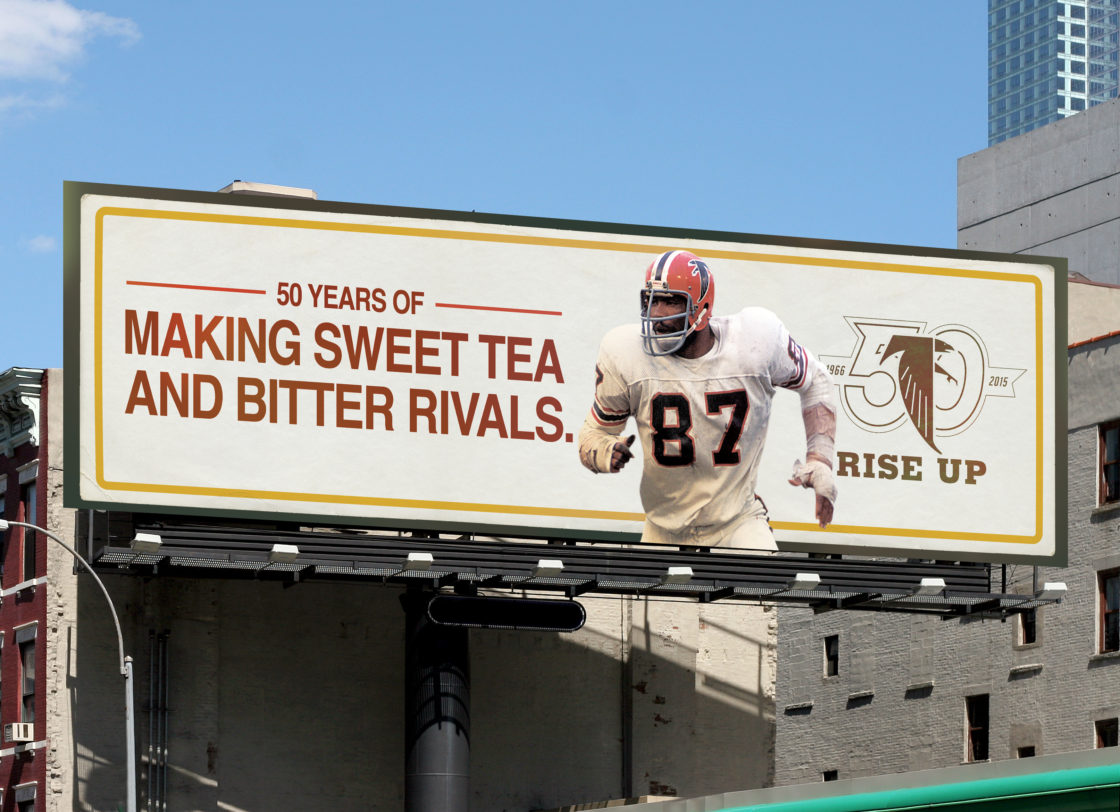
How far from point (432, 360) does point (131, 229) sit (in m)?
6.35

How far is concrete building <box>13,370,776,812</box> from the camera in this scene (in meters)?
40.0

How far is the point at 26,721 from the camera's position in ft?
137

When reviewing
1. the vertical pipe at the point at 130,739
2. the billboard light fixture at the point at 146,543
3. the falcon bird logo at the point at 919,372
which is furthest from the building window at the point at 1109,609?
the vertical pipe at the point at 130,739

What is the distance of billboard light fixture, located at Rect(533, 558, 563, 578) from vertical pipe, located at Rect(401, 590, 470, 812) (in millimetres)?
2107

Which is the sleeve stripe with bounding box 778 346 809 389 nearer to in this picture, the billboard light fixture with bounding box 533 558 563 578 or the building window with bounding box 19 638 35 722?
the billboard light fixture with bounding box 533 558 563 578

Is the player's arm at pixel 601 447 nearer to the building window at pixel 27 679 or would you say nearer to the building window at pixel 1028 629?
the building window at pixel 27 679

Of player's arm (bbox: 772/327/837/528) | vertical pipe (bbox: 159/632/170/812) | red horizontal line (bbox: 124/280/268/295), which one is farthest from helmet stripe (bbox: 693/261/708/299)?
vertical pipe (bbox: 159/632/170/812)

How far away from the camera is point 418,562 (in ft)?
127

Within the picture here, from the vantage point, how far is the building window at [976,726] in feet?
193

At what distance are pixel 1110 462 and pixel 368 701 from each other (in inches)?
914

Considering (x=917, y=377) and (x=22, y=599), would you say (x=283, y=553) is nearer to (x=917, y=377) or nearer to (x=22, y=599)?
(x=22, y=599)

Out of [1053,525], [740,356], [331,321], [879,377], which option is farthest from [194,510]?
[1053,525]

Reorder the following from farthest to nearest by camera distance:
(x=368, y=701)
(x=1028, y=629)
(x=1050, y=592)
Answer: (x=1028, y=629) < (x=1050, y=592) < (x=368, y=701)

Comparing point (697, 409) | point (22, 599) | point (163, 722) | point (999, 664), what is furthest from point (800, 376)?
point (999, 664)
